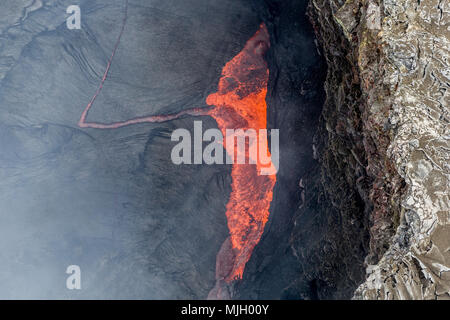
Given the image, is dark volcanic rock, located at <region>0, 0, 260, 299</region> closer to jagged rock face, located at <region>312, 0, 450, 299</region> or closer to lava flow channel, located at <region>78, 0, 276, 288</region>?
lava flow channel, located at <region>78, 0, 276, 288</region>

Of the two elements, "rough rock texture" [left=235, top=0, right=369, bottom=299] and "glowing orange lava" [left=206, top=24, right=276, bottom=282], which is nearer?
"rough rock texture" [left=235, top=0, right=369, bottom=299]

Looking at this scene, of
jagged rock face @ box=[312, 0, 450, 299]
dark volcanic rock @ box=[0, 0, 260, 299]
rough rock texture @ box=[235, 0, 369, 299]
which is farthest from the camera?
dark volcanic rock @ box=[0, 0, 260, 299]

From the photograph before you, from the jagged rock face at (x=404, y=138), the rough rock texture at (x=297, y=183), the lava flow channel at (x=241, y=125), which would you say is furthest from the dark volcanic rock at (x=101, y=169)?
the jagged rock face at (x=404, y=138)

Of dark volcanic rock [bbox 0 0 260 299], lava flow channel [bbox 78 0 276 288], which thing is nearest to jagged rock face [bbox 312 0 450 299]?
lava flow channel [bbox 78 0 276 288]

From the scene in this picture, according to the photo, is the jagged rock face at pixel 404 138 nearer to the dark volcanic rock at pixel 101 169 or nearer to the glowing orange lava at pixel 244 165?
the glowing orange lava at pixel 244 165

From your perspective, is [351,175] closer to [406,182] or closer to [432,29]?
[406,182]

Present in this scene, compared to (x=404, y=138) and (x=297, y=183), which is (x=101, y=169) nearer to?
(x=297, y=183)

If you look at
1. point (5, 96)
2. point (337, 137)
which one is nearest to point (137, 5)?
point (5, 96)
